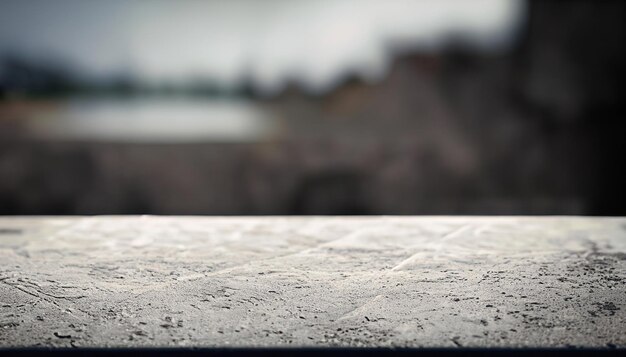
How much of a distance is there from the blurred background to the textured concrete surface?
16.5 inches

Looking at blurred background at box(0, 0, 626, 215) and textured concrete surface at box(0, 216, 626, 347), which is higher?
blurred background at box(0, 0, 626, 215)

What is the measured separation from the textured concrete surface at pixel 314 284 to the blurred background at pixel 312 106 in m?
0.42

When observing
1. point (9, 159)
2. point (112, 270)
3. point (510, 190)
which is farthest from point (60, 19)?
point (510, 190)

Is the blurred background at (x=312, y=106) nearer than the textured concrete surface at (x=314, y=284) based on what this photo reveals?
No

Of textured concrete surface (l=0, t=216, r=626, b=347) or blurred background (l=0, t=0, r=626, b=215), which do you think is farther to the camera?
blurred background (l=0, t=0, r=626, b=215)

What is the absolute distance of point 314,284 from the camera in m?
2.47

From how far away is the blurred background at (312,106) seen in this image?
4.18 meters

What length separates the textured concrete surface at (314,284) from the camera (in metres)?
1.90

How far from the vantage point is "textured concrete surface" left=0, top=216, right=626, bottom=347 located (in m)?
1.90

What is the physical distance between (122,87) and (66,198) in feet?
3.10

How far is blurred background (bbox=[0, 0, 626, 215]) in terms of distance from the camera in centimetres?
418

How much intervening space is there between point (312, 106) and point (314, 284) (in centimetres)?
204

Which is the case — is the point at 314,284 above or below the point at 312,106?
below

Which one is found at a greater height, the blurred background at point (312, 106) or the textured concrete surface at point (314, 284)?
the blurred background at point (312, 106)
